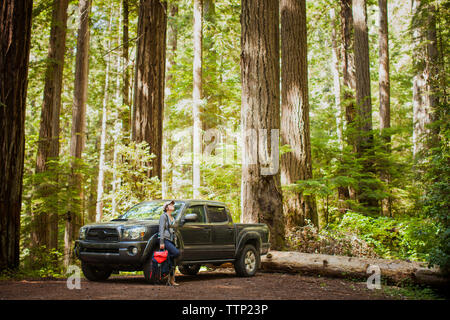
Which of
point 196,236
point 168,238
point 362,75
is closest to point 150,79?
point 196,236

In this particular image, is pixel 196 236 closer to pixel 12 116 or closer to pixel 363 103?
pixel 12 116

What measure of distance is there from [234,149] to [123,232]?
8.80 m

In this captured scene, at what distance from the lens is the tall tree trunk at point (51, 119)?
18.0m

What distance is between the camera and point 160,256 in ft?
26.4

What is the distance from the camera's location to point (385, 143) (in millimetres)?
18766

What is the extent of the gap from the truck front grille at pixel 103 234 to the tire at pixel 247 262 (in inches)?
130

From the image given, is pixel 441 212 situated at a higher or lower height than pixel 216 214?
higher

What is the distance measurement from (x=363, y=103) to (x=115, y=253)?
50.0ft

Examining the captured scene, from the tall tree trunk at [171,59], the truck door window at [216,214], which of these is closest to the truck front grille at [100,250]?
the truck door window at [216,214]

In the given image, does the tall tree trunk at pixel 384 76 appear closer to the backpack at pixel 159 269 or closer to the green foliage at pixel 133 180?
the green foliage at pixel 133 180

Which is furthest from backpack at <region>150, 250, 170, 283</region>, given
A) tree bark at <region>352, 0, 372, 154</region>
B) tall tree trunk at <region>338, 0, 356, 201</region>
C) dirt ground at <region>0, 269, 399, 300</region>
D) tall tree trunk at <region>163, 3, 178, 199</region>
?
tall tree trunk at <region>338, 0, 356, 201</region>

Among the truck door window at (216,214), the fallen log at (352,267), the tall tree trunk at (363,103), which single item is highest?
the tall tree trunk at (363,103)
